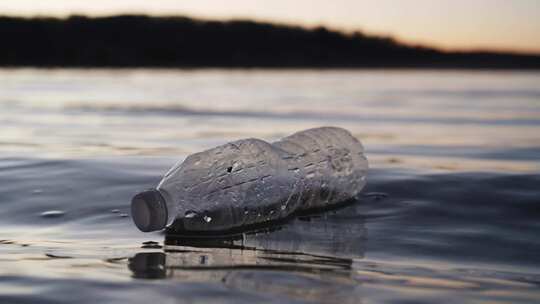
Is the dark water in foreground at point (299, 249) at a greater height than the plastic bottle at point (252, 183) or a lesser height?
lesser

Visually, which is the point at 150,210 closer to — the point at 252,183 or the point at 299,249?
the point at 299,249

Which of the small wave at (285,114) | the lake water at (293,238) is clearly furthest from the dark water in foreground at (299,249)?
the small wave at (285,114)

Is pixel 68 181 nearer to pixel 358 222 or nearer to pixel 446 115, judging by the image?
pixel 358 222

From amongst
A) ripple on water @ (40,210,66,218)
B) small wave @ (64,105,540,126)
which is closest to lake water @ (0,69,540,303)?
ripple on water @ (40,210,66,218)

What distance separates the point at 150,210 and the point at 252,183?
67cm

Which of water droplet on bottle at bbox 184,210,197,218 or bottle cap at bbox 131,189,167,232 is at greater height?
bottle cap at bbox 131,189,167,232

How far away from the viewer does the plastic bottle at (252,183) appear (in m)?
2.98

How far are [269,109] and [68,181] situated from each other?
8.33 metres

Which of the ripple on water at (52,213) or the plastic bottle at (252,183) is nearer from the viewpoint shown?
the plastic bottle at (252,183)

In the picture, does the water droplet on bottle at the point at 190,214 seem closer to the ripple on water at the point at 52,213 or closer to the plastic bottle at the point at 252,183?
the plastic bottle at the point at 252,183

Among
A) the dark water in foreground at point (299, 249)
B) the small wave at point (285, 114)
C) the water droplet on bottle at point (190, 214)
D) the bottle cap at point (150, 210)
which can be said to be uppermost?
the small wave at point (285, 114)

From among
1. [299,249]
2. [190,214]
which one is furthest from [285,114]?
[299,249]

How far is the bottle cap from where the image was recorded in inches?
107

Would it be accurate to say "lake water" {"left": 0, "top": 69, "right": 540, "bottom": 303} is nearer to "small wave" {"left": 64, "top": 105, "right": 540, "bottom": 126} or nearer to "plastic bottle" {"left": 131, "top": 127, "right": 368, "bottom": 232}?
"plastic bottle" {"left": 131, "top": 127, "right": 368, "bottom": 232}
